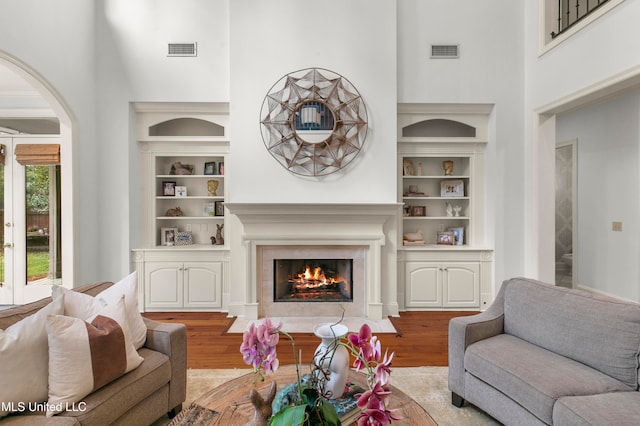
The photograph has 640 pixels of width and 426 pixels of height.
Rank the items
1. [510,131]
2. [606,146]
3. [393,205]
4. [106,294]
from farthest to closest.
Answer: [606,146], [510,131], [393,205], [106,294]

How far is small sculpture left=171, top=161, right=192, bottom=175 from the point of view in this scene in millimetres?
4418

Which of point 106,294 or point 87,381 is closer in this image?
point 87,381

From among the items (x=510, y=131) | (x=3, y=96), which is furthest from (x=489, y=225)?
(x=3, y=96)

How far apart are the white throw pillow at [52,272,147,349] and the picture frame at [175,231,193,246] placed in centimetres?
234

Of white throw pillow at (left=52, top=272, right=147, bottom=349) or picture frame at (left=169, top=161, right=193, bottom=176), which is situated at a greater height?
picture frame at (left=169, top=161, right=193, bottom=176)

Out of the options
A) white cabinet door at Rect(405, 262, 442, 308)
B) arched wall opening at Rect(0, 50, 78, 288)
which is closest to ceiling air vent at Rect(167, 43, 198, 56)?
arched wall opening at Rect(0, 50, 78, 288)

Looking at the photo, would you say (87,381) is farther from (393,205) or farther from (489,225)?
(489,225)

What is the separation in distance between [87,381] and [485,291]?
4.14 meters

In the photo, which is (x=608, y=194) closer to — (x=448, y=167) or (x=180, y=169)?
(x=448, y=167)

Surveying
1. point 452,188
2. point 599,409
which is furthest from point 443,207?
point 599,409

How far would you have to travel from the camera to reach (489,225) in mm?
4199

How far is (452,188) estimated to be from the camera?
4.54 meters

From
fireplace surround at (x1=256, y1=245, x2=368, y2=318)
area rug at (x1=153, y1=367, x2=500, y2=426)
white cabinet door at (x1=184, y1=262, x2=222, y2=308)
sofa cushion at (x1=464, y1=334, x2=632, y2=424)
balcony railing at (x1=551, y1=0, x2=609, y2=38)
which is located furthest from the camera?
white cabinet door at (x1=184, y1=262, x2=222, y2=308)

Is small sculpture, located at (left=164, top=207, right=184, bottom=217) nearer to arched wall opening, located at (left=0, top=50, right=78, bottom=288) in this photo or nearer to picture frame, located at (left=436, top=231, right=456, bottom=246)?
arched wall opening, located at (left=0, top=50, right=78, bottom=288)
